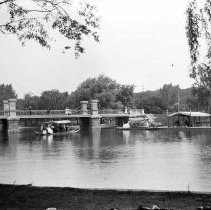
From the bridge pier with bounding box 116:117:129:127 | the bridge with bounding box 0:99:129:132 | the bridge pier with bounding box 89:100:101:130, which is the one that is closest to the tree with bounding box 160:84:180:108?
the bridge pier with bounding box 116:117:129:127

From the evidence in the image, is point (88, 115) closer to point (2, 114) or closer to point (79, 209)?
point (2, 114)

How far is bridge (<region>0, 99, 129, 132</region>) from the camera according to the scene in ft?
244

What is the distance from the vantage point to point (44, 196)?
12.8 m

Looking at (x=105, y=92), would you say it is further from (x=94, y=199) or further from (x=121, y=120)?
(x=94, y=199)

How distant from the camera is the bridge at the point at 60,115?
74.4m

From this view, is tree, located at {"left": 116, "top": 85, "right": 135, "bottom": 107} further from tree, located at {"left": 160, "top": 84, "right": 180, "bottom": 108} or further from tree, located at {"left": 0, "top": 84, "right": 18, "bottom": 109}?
tree, located at {"left": 160, "top": 84, "right": 180, "bottom": 108}

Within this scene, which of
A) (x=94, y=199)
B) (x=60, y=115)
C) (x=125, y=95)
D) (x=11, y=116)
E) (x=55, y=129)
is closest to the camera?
(x=94, y=199)

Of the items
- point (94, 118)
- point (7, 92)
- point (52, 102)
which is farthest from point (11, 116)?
point (7, 92)

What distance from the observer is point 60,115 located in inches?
3255

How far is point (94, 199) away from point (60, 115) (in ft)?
233

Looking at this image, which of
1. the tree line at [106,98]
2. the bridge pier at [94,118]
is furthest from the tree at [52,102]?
the bridge pier at [94,118]

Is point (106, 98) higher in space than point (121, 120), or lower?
higher

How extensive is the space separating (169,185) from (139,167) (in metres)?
6.80

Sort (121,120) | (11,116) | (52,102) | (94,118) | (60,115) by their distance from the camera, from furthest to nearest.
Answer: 1. (52,102)
2. (121,120)
3. (94,118)
4. (60,115)
5. (11,116)
